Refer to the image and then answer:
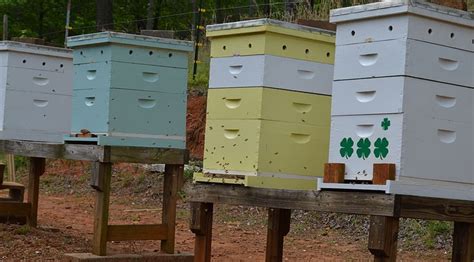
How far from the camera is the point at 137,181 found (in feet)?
53.1

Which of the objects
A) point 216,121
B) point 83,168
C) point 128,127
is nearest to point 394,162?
point 216,121

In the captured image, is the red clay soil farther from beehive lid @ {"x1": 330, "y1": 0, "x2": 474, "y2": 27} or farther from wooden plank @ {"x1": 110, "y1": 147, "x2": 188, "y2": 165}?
beehive lid @ {"x1": 330, "y1": 0, "x2": 474, "y2": 27}

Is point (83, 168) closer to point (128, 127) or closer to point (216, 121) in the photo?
point (128, 127)

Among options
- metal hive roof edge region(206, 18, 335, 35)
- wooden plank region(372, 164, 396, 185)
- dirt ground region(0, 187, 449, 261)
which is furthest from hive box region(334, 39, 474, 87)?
dirt ground region(0, 187, 449, 261)

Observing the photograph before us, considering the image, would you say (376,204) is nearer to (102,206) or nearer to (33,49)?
(102,206)

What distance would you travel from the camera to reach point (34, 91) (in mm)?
10211

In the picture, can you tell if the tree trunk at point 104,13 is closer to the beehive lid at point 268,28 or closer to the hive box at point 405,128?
the beehive lid at point 268,28

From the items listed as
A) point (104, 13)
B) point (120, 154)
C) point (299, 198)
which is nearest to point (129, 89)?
point (120, 154)

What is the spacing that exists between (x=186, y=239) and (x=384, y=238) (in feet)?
21.2

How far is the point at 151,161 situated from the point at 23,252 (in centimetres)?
208

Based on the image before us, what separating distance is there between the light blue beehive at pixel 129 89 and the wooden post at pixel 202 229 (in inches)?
62.5

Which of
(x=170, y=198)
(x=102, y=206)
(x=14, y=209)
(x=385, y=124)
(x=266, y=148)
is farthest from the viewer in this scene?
(x=14, y=209)

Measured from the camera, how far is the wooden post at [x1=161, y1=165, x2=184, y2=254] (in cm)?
910

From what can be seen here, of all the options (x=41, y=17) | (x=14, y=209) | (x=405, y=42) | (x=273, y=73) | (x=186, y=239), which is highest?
(x=41, y=17)
